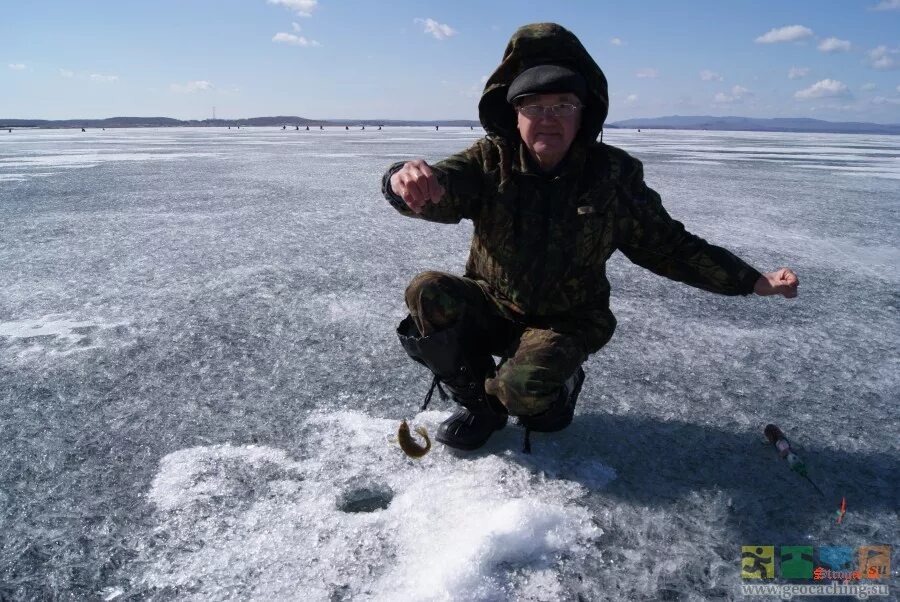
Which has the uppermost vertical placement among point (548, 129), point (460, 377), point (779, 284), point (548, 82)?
point (548, 82)

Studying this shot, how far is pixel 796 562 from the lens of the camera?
132 cm

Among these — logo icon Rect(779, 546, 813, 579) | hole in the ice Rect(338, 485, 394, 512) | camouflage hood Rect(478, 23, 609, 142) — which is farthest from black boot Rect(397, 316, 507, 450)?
logo icon Rect(779, 546, 813, 579)

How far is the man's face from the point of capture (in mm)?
1704

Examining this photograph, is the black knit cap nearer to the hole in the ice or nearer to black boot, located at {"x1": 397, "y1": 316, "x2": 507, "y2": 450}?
black boot, located at {"x1": 397, "y1": 316, "x2": 507, "y2": 450}

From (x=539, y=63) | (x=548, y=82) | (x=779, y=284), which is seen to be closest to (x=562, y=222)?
(x=548, y=82)

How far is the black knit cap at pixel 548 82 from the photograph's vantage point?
5.42ft

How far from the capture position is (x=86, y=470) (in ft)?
5.26

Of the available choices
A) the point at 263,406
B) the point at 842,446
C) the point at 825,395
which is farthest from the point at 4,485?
the point at 825,395

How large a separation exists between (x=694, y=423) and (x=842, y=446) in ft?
1.45

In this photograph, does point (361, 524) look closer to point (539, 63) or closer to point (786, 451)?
point (786, 451)

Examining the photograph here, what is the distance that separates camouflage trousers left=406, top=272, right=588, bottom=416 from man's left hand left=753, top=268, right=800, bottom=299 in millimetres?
594

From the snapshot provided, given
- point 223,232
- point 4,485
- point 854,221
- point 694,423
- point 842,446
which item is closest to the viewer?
point 4,485

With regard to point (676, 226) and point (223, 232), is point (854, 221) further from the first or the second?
point (223, 232)

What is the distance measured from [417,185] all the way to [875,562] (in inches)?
58.6
